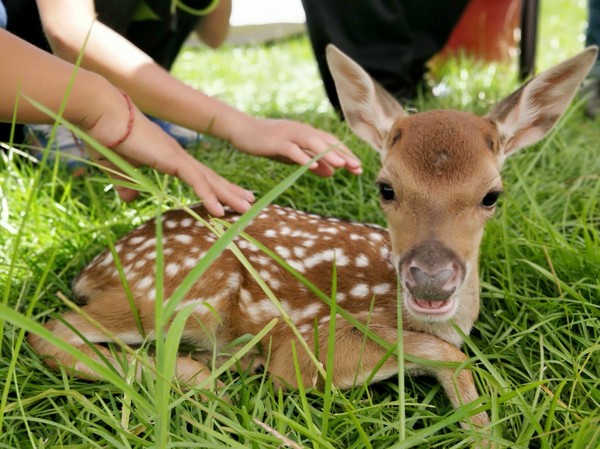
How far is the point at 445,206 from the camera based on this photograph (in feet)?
4.78

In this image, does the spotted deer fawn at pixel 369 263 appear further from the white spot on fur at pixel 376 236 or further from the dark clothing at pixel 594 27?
the dark clothing at pixel 594 27

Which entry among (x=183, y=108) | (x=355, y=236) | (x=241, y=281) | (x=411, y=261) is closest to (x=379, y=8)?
(x=183, y=108)

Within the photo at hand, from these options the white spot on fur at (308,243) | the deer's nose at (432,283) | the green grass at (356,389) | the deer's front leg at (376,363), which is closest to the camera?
the green grass at (356,389)

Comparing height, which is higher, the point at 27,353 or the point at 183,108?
the point at 183,108

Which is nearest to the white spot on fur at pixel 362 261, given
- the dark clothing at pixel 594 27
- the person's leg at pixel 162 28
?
the person's leg at pixel 162 28

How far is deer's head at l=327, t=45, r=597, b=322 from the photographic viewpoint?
4.59 feet

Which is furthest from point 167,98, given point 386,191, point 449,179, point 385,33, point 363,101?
point 385,33

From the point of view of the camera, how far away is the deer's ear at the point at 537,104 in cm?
168

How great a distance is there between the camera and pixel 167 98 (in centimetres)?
210

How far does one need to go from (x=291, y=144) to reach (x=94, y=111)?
541 mm

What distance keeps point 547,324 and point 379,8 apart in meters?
2.09

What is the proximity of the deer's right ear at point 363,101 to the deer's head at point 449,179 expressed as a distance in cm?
1

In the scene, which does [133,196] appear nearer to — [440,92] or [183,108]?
[183,108]

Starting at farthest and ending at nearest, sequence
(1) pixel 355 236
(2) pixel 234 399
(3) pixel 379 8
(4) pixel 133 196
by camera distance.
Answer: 1. (3) pixel 379 8
2. (4) pixel 133 196
3. (1) pixel 355 236
4. (2) pixel 234 399
